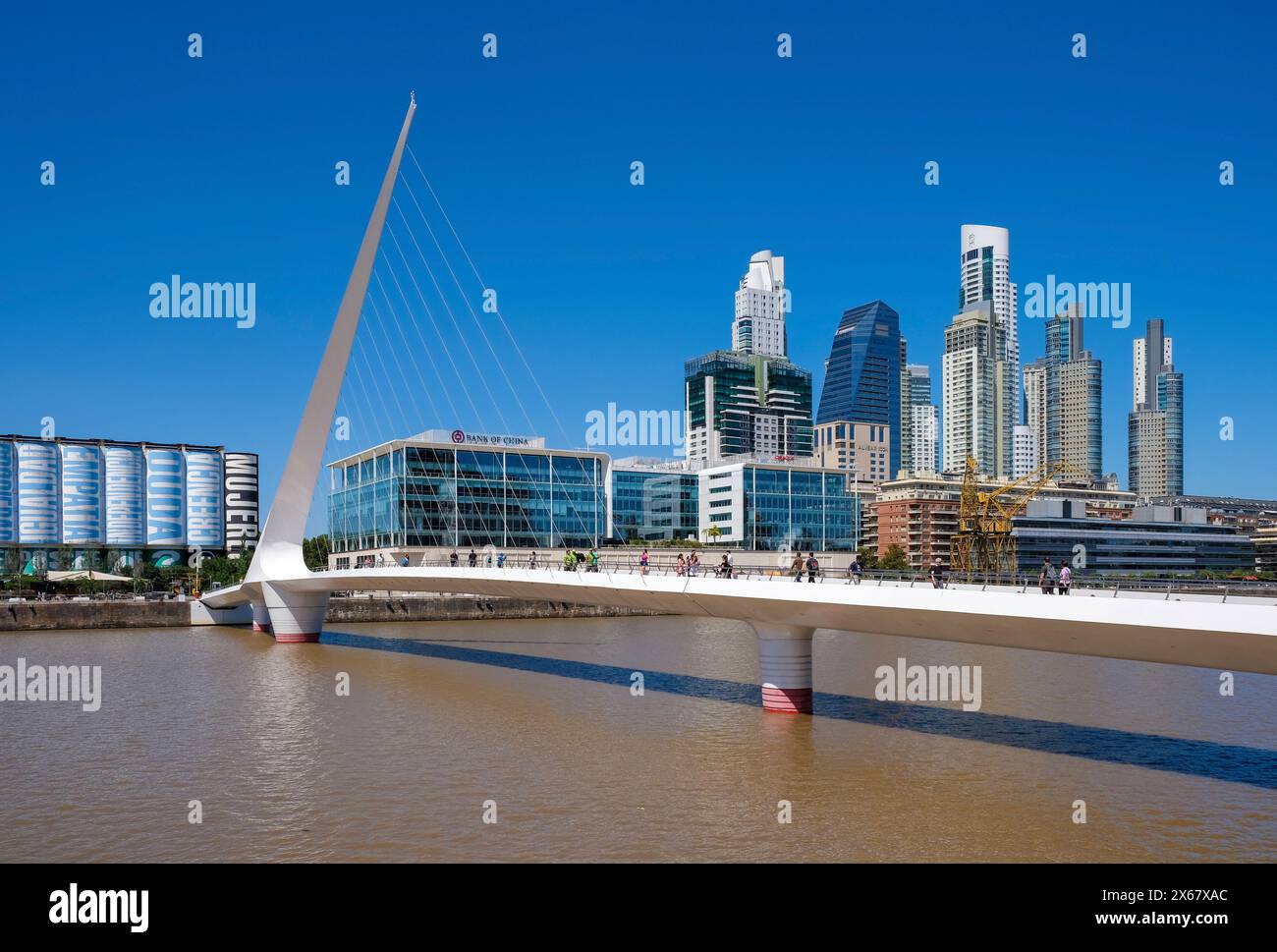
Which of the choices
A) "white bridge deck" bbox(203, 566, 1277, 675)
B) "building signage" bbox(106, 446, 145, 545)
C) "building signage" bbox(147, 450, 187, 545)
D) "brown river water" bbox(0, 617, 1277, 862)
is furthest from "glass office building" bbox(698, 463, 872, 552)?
"white bridge deck" bbox(203, 566, 1277, 675)

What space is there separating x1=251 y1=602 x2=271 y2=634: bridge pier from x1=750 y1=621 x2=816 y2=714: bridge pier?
30.5 m

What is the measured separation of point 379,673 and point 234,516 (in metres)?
102

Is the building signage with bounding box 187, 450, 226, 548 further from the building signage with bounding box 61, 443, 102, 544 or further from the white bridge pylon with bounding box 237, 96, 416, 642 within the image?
the white bridge pylon with bounding box 237, 96, 416, 642

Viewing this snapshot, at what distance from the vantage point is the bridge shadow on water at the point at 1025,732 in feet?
55.4

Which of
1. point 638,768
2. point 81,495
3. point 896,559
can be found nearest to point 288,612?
point 638,768

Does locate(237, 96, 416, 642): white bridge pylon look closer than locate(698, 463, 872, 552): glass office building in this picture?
Yes

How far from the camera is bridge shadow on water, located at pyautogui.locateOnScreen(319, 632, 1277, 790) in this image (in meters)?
16.9

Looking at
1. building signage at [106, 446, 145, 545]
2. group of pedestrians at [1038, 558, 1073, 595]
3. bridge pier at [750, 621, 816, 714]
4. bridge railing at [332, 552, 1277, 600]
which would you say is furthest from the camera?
building signage at [106, 446, 145, 545]

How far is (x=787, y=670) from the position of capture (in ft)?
73.2

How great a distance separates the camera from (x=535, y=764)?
696 inches

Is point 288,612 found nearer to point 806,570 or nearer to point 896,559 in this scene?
point 806,570

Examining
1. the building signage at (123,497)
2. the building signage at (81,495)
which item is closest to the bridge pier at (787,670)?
the building signage at (81,495)

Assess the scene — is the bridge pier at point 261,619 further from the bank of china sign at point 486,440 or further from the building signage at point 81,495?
the building signage at point 81,495
